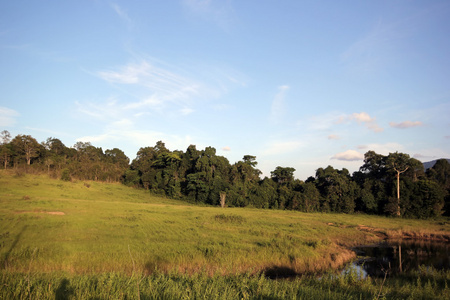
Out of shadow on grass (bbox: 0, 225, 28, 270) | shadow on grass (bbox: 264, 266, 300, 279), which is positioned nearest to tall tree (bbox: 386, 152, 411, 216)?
shadow on grass (bbox: 264, 266, 300, 279)

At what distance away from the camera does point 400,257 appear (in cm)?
1817

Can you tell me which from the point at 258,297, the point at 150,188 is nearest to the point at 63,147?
the point at 150,188

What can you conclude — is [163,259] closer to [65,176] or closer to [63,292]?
[63,292]

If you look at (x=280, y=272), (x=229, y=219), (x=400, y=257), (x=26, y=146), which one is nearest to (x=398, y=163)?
(x=400, y=257)

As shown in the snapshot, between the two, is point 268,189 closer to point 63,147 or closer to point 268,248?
point 268,248

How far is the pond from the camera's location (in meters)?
15.6

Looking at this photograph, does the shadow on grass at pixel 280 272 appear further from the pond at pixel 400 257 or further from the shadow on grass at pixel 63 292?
the shadow on grass at pixel 63 292

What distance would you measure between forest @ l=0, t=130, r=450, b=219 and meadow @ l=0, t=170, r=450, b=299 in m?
16.5

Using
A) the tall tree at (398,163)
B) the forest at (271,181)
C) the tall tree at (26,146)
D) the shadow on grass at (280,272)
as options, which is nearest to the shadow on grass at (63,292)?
the shadow on grass at (280,272)

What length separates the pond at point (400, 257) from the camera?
1559cm

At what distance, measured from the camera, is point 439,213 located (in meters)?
40.3

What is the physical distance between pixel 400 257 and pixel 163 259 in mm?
16224

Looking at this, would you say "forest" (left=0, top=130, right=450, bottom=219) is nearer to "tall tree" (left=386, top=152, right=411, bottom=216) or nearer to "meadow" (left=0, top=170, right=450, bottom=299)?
"tall tree" (left=386, top=152, right=411, bottom=216)

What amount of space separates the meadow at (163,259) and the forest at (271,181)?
16463 mm
